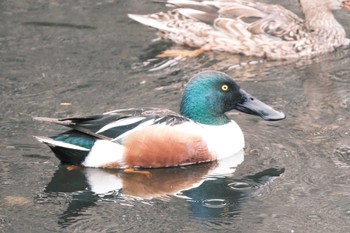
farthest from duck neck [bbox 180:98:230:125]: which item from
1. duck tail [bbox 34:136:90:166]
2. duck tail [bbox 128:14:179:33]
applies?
duck tail [bbox 128:14:179:33]

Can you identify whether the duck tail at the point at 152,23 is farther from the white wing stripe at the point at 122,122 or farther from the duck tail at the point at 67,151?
the duck tail at the point at 67,151

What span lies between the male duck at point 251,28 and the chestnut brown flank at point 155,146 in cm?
324

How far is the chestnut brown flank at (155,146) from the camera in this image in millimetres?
8484

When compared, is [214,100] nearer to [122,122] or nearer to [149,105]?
[122,122]

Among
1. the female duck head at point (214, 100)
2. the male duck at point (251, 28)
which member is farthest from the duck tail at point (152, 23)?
the female duck head at point (214, 100)

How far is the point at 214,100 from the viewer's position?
8859 millimetres

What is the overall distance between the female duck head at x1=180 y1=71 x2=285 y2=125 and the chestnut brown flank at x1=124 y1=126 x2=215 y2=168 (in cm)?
36

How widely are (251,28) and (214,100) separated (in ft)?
10.4

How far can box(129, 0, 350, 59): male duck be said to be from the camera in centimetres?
1183

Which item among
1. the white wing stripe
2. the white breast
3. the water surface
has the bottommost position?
the water surface

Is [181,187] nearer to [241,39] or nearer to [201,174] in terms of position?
[201,174]

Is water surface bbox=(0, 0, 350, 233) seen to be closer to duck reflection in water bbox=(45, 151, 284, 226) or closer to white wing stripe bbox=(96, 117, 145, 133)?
duck reflection in water bbox=(45, 151, 284, 226)

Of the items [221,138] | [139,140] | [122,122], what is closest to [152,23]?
[221,138]

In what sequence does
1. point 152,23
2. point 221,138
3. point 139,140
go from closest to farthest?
point 139,140
point 221,138
point 152,23
